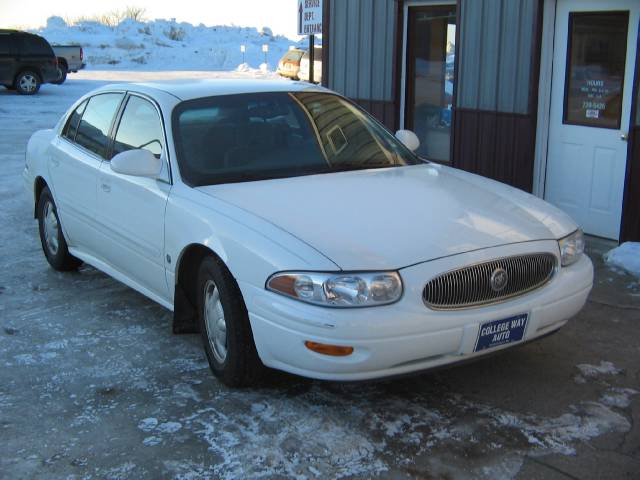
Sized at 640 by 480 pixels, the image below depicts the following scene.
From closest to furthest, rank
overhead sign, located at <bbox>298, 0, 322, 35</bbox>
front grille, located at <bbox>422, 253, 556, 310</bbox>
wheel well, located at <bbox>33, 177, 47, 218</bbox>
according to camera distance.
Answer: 1. front grille, located at <bbox>422, 253, 556, 310</bbox>
2. wheel well, located at <bbox>33, 177, 47, 218</bbox>
3. overhead sign, located at <bbox>298, 0, 322, 35</bbox>

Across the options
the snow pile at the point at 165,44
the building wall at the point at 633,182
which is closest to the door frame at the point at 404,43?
the building wall at the point at 633,182

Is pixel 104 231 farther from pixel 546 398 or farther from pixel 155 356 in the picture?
pixel 546 398

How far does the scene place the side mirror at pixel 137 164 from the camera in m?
4.96

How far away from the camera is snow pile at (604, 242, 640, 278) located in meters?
6.80

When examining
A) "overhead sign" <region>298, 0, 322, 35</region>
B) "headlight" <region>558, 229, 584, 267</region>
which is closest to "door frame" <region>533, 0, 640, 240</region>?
"overhead sign" <region>298, 0, 322, 35</region>

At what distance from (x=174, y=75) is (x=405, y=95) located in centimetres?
2615

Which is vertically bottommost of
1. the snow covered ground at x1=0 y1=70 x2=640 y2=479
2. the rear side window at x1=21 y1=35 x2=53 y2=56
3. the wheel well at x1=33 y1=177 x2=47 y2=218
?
the snow covered ground at x1=0 y1=70 x2=640 y2=479

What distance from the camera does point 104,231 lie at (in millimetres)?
5723

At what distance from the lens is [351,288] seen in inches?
151

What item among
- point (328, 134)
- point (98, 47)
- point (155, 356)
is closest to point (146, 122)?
point (328, 134)

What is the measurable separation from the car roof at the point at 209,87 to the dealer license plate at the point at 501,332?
7.61ft

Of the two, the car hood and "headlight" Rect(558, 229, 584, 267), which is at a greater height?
the car hood

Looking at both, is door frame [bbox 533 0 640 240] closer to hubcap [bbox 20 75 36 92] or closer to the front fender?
the front fender

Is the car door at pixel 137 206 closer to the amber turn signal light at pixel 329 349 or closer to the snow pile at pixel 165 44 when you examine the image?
the amber turn signal light at pixel 329 349
